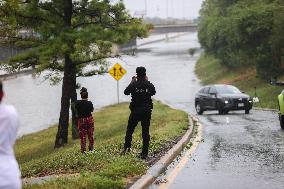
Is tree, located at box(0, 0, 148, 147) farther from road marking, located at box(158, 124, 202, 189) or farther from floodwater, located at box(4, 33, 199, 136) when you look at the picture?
road marking, located at box(158, 124, 202, 189)

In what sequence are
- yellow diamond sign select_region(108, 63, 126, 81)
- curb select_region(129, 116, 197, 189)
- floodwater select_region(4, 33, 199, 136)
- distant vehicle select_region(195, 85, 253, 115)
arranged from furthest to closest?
floodwater select_region(4, 33, 199, 136) → yellow diamond sign select_region(108, 63, 126, 81) → distant vehicle select_region(195, 85, 253, 115) → curb select_region(129, 116, 197, 189)

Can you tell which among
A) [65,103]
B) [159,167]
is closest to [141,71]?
[159,167]

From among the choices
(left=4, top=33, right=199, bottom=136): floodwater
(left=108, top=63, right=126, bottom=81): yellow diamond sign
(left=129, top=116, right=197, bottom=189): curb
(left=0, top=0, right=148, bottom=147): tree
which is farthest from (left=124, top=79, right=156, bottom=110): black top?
(left=108, top=63, right=126, bottom=81): yellow diamond sign

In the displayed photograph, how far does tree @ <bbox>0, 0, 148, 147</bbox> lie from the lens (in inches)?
886

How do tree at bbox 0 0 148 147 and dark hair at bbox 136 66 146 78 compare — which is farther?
tree at bbox 0 0 148 147

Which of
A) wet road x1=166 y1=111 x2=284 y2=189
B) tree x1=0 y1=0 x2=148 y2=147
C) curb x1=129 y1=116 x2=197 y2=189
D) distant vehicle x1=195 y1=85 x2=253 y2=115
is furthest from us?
distant vehicle x1=195 y1=85 x2=253 y2=115

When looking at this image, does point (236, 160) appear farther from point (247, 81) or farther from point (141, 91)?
point (247, 81)

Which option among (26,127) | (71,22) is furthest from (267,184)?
(26,127)

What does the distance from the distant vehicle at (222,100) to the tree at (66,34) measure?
25.1 ft

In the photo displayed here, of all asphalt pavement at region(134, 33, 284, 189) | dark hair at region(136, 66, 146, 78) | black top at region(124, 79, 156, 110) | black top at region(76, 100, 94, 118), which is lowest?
asphalt pavement at region(134, 33, 284, 189)

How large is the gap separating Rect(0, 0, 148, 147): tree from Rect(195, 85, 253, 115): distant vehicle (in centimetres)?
764

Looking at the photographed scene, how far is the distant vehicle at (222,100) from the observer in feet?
102

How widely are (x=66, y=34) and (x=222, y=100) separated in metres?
11.5

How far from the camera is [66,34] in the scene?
22422 mm
